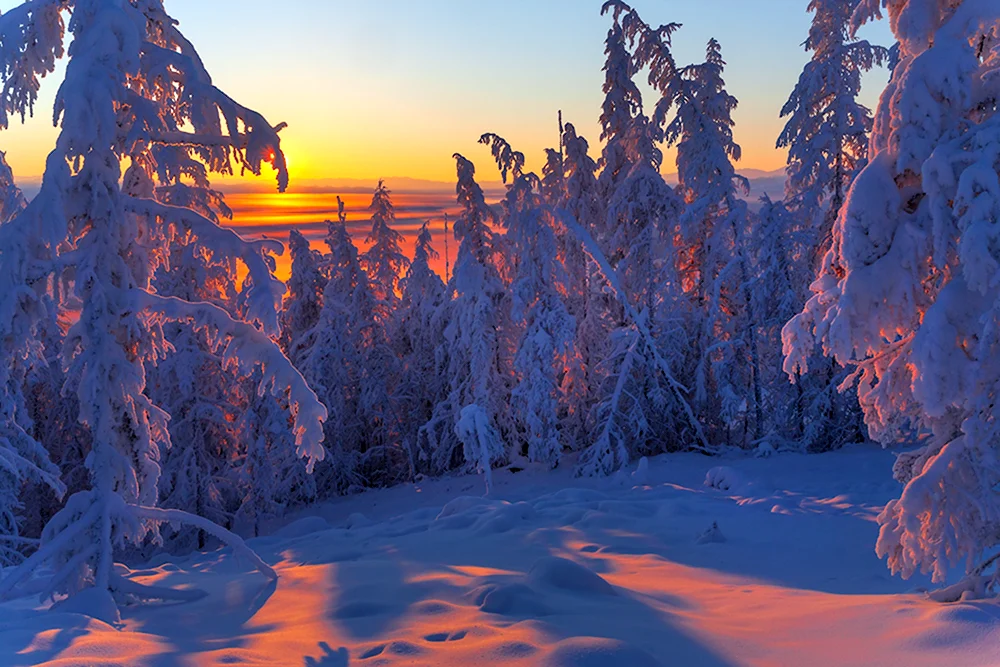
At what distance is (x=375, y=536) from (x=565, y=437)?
14.5 m

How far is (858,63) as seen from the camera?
1994cm

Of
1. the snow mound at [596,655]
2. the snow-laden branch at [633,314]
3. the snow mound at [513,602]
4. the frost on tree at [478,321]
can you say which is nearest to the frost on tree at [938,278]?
the snow mound at [596,655]

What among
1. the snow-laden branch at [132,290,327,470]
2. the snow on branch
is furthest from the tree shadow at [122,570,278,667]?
the snow on branch

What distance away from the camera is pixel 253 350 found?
712cm

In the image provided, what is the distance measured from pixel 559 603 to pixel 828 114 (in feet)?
61.9

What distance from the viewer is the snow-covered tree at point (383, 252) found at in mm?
29734

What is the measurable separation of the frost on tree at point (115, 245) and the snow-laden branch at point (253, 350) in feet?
0.05

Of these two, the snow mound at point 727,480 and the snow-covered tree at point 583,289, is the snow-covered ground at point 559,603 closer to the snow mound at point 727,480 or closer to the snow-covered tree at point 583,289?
the snow mound at point 727,480

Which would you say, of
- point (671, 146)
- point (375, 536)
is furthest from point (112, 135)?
point (671, 146)

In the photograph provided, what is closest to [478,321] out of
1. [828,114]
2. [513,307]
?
[513,307]

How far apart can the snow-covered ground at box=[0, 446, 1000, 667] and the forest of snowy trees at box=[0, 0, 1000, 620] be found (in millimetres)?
983

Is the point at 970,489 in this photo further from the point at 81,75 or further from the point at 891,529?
the point at 81,75

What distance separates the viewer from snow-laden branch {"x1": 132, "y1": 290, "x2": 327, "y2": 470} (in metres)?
6.96

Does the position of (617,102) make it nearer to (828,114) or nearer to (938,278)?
(828,114)
